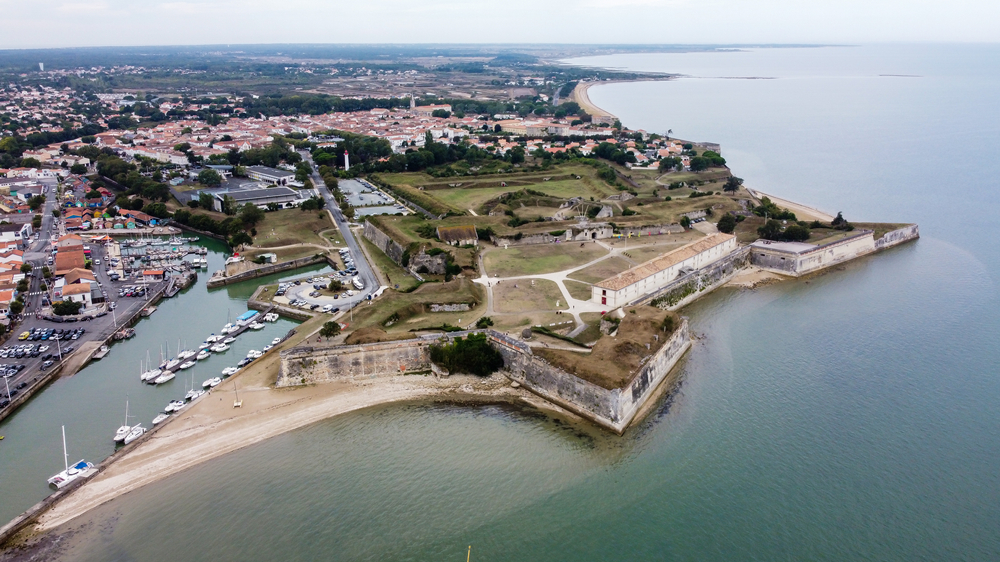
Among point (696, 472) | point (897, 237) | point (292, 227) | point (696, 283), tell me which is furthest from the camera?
point (292, 227)

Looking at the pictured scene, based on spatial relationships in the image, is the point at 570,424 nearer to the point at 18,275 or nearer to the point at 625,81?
the point at 18,275

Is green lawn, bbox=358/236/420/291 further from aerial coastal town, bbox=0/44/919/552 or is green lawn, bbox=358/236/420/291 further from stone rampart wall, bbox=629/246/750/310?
stone rampart wall, bbox=629/246/750/310

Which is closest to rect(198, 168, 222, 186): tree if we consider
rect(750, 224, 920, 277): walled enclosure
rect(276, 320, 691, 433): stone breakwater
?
rect(276, 320, 691, 433): stone breakwater

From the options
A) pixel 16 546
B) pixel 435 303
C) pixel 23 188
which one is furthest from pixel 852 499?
pixel 23 188

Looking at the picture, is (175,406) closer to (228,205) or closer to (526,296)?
(526,296)

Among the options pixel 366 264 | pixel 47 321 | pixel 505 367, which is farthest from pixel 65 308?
pixel 505 367
